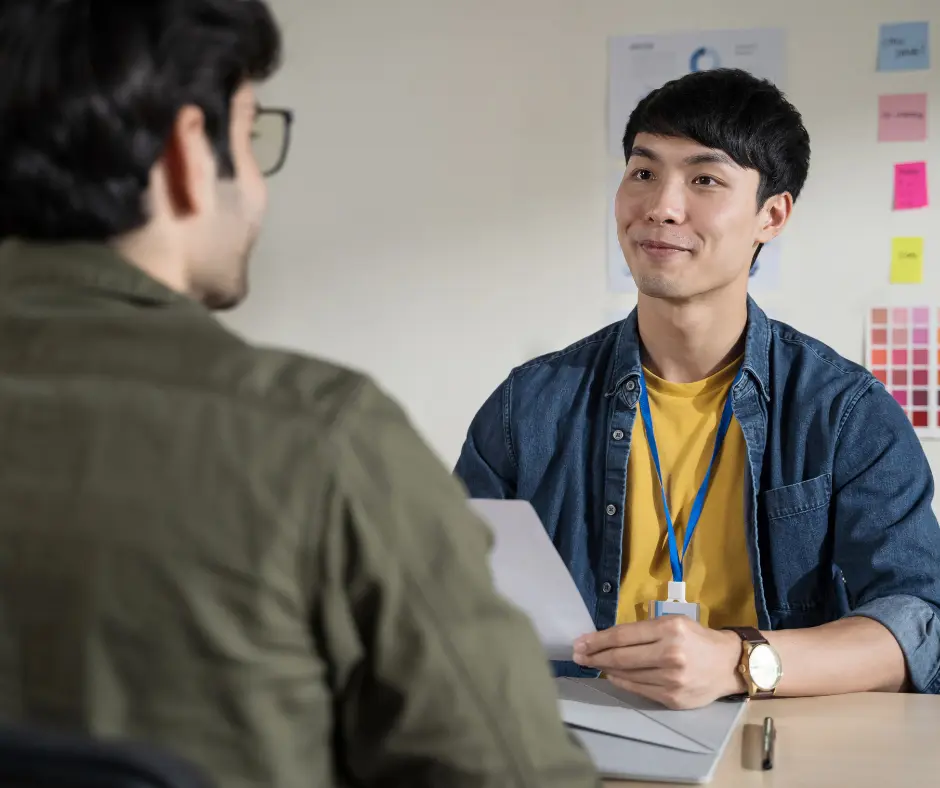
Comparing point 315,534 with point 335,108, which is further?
point 335,108

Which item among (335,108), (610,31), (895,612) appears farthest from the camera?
(335,108)

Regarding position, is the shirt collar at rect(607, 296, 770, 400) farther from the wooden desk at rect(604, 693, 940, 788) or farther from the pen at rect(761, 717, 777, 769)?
the pen at rect(761, 717, 777, 769)

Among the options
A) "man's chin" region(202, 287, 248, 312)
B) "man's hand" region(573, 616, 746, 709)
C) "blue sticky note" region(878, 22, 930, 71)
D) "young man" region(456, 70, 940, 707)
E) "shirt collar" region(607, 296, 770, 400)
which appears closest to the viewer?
"man's chin" region(202, 287, 248, 312)

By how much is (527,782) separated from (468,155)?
255 centimetres

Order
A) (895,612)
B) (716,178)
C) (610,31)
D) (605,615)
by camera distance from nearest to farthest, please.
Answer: (895,612) → (605,615) → (716,178) → (610,31)

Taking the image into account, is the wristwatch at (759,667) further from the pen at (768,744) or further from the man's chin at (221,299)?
the man's chin at (221,299)

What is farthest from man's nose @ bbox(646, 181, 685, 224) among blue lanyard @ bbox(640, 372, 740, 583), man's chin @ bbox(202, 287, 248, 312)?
man's chin @ bbox(202, 287, 248, 312)

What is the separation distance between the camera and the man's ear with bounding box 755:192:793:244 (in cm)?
188

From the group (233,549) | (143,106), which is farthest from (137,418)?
(143,106)

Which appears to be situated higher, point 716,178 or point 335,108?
point 335,108

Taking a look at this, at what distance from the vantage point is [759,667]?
1.31 metres

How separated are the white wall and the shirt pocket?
1.33 meters

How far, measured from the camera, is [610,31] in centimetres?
291

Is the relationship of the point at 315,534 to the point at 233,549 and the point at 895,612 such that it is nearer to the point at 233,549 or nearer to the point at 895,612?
the point at 233,549
